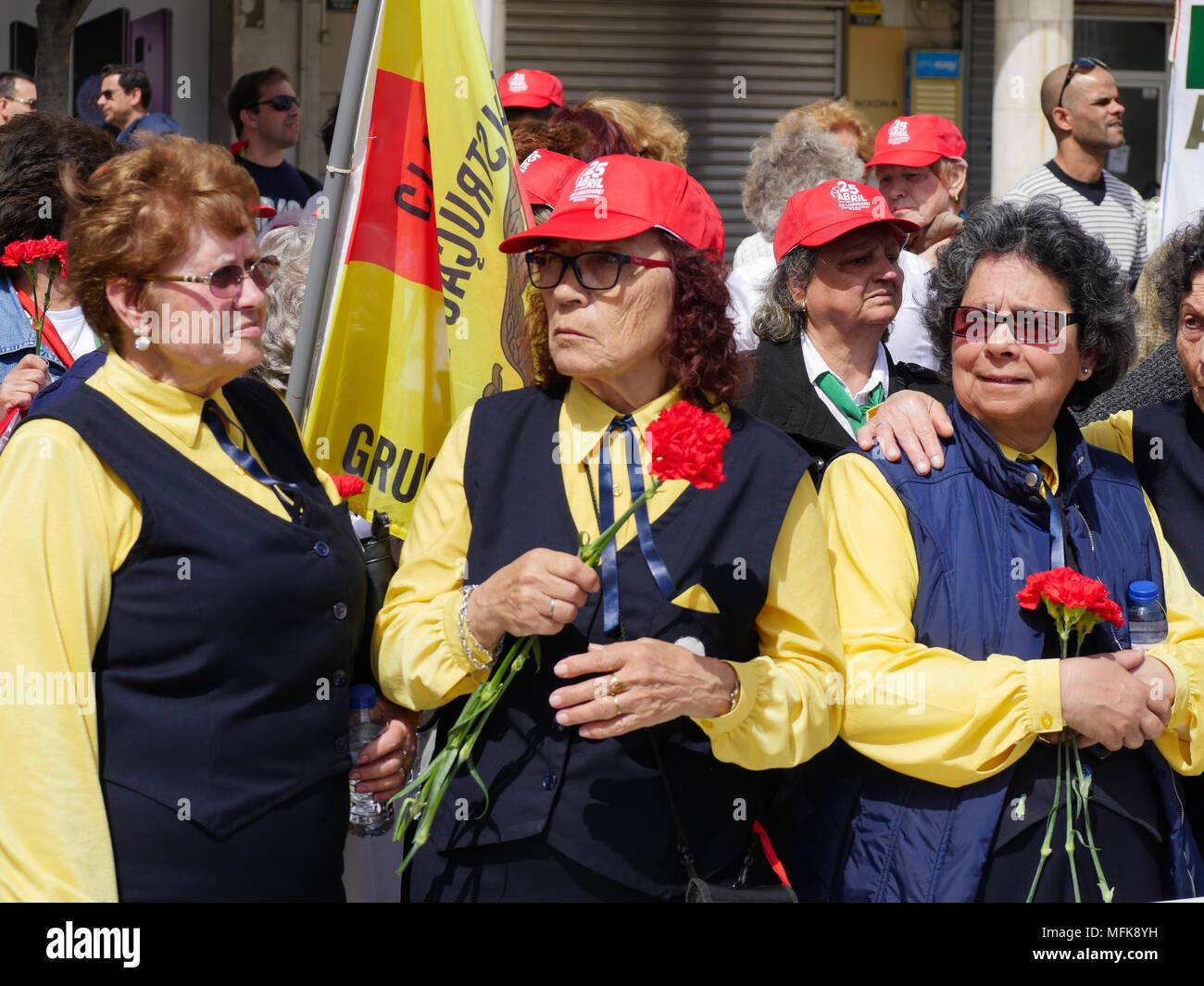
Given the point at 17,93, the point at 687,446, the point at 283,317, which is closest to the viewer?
the point at 687,446

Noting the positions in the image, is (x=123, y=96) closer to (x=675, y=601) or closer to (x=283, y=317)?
(x=283, y=317)

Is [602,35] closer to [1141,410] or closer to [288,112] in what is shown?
[288,112]

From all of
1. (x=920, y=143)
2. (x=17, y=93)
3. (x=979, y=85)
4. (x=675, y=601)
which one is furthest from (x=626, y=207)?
(x=979, y=85)

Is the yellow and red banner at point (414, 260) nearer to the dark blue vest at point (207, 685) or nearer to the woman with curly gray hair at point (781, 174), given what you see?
the dark blue vest at point (207, 685)

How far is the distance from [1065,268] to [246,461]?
1711mm

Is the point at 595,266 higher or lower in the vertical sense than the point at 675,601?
higher

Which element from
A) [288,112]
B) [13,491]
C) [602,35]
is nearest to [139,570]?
[13,491]

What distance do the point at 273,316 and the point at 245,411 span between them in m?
1.32

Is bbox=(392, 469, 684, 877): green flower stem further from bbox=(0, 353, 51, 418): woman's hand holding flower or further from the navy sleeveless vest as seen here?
bbox=(0, 353, 51, 418): woman's hand holding flower

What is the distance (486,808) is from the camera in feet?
8.49

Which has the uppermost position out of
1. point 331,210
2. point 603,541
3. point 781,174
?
point 781,174

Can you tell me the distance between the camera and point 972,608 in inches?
108

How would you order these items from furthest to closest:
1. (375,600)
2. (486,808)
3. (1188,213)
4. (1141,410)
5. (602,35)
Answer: (602,35), (1188,213), (1141,410), (375,600), (486,808)

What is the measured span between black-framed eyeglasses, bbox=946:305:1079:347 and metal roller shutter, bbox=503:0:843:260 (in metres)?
9.78
